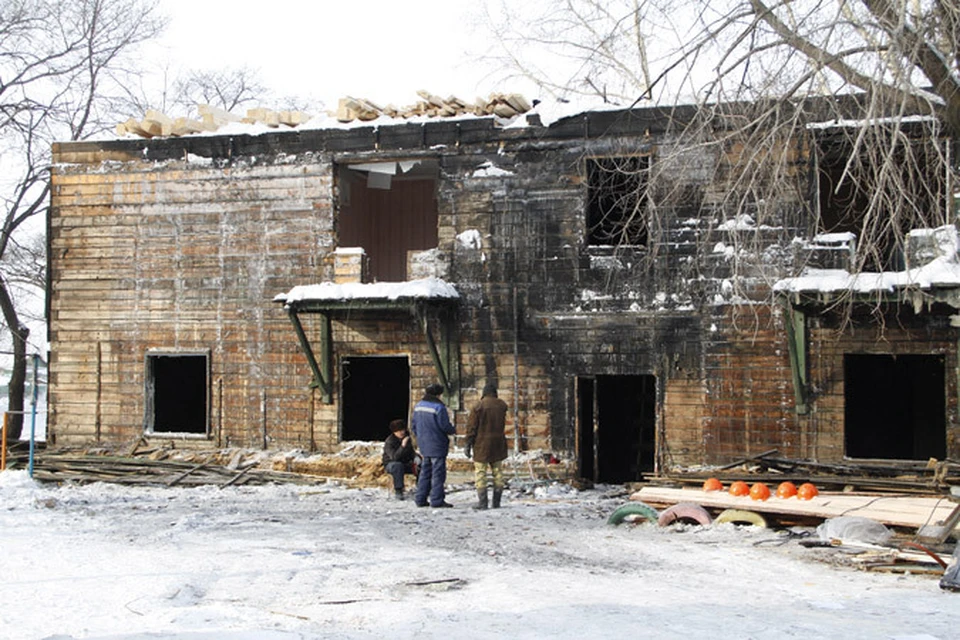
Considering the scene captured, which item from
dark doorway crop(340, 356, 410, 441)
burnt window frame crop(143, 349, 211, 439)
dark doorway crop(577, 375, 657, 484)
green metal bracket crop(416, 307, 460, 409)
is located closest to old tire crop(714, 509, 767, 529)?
green metal bracket crop(416, 307, 460, 409)

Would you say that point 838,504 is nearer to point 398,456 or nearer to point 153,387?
point 398,456

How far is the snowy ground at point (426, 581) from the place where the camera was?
23.0 ft

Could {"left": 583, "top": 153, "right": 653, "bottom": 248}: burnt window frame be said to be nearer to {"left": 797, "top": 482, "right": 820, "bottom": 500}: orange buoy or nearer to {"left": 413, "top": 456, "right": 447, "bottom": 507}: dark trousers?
{"left": 413, "top": 456, "right": 447, "bottom": 507}: dark trousers

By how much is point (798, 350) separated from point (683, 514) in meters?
4.50

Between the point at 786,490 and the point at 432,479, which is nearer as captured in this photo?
the point at 786,490

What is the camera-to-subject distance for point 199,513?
13.3 m

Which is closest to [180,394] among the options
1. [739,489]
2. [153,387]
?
[153,387]

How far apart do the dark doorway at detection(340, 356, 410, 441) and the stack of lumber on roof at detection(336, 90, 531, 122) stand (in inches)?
233

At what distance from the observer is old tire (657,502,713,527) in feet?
38.7

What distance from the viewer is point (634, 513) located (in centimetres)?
1202

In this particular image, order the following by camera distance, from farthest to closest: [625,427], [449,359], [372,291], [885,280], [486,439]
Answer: [625,427] → [449,359] → [372,291] → [885,280] → [486,439]

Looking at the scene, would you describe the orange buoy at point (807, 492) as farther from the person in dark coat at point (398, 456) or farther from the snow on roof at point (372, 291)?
the snow on roof at point (372, 291)

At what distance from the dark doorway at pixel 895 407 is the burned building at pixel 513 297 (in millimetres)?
51

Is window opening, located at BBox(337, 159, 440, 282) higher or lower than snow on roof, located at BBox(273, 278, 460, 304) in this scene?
higher
